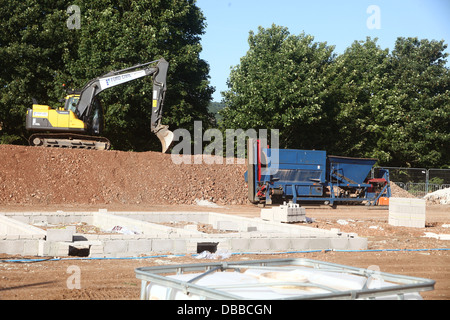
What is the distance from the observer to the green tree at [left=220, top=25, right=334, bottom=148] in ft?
124

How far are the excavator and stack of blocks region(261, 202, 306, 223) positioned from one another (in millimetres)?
11381

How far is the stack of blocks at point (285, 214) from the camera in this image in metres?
18.0

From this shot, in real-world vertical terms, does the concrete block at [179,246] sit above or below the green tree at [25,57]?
below

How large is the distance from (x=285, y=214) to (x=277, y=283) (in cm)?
1402

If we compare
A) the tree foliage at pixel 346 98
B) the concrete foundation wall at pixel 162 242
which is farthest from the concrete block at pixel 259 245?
the tree foliage at pixel 346 98

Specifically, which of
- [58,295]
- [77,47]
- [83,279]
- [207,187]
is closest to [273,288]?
[58,295]

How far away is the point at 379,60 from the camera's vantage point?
52406 millimetres

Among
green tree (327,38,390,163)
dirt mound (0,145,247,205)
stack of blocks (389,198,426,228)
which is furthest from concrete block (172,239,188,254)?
green tree (327,38,390,163)

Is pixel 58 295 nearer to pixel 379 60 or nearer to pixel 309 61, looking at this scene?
pixel 309 61

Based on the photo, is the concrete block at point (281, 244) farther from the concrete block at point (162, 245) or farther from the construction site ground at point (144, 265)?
the concrete block at point (162, 245)

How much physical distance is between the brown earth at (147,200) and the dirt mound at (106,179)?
0.14 feet

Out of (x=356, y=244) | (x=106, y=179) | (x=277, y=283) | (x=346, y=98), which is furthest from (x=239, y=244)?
(x=346, y=98)

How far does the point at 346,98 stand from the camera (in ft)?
145

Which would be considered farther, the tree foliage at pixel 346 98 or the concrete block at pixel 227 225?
the tree foliage at pixel 346 98
